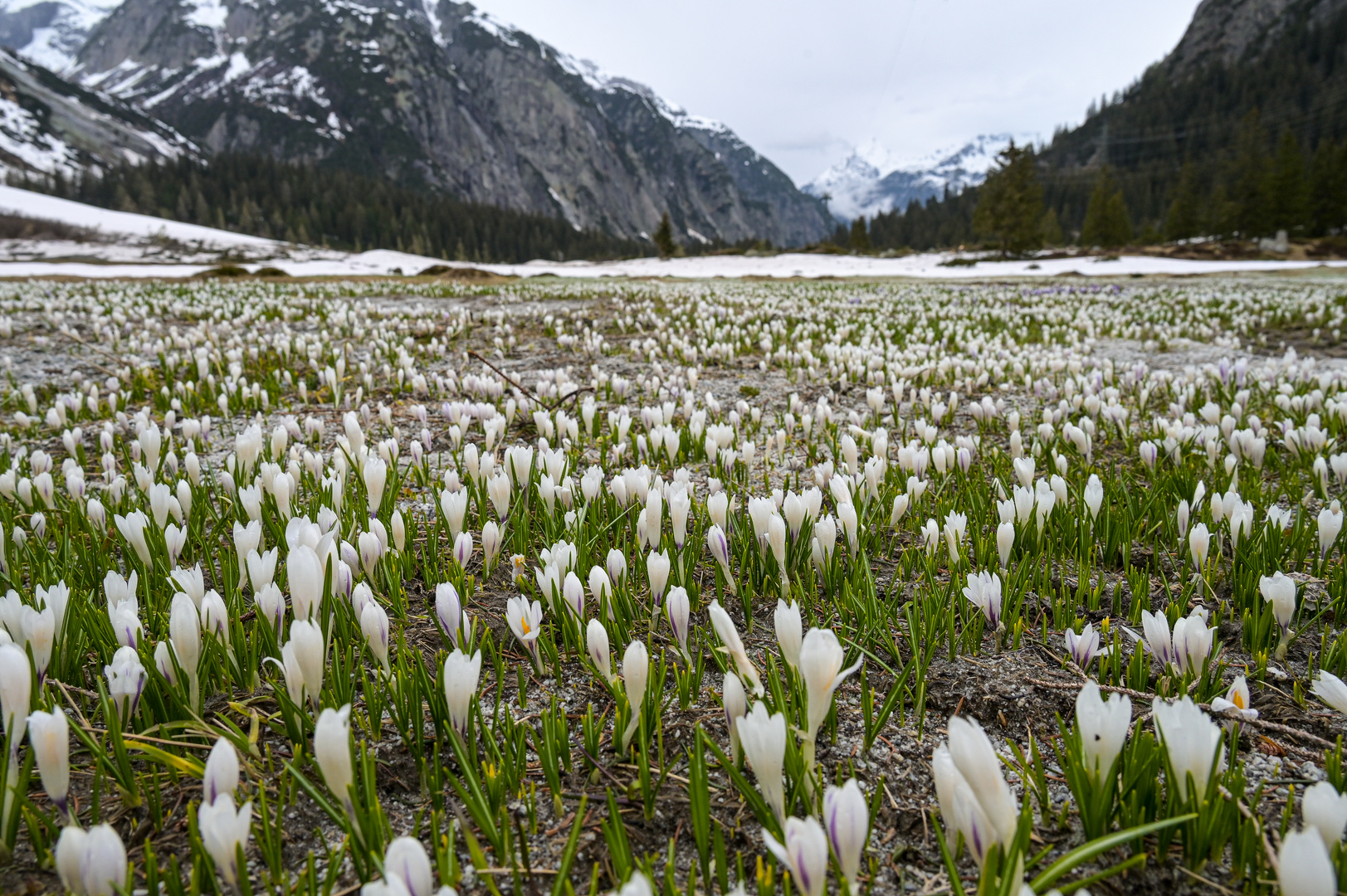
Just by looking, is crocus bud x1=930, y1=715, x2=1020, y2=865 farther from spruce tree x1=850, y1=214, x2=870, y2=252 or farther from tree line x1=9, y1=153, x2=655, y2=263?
tree line x1=9, y1=153, x2=655, y2=263

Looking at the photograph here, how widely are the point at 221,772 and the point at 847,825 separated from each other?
1.13 meters

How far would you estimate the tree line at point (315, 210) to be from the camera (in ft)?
352

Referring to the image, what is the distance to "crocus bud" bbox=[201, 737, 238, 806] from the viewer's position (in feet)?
3.91

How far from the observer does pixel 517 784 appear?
1.43m

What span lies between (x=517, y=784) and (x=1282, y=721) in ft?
6.18

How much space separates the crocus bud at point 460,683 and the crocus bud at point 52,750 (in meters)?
0.66

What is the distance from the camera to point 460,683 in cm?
142

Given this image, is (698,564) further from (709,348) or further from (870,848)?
(709,348)

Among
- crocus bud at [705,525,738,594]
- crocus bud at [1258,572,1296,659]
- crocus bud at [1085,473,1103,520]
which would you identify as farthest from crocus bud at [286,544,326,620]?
crocus bud at [1085,473,1103,520]

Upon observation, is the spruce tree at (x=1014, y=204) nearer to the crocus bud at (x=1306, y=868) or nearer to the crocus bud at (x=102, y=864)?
the crocus bud at (x=1306, y=868)

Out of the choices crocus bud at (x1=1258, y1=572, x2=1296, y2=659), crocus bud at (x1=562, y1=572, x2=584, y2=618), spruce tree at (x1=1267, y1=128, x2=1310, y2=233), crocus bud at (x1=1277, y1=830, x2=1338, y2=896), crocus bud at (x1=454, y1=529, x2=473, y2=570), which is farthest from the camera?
spruce tree at (x1=1267, y1=128, x2=1310, y2=233)

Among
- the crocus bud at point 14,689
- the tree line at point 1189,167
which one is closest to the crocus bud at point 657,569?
the crocus bud at point 14,689

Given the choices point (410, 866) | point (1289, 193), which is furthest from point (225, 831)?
point (1289, 193)

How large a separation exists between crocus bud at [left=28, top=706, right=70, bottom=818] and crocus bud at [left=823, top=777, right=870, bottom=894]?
138cm
